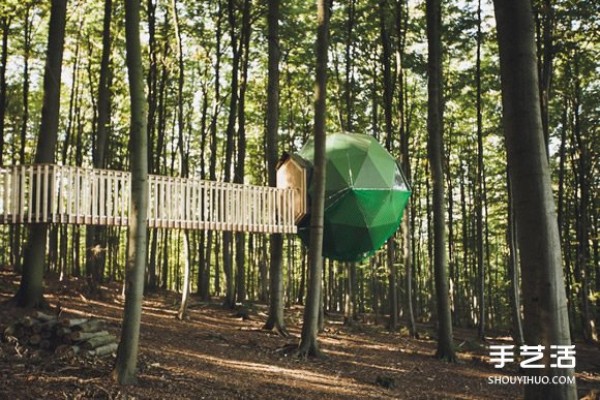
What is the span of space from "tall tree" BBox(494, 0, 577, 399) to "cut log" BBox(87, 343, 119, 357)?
20.2 feet

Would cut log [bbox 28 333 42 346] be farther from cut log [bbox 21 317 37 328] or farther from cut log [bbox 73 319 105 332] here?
cut log [bbox 73 319 105 332]

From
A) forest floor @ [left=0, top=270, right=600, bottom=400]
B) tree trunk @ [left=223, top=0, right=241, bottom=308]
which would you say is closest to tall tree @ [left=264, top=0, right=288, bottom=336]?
forest floor @ [left=0, top=270, right=600, bottom=400]

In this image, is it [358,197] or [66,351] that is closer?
[66,351]

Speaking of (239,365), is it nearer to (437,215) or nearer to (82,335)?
(82,335)

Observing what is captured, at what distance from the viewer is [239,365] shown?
966 centimetres

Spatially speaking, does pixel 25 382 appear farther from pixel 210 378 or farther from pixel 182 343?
pixel 182 343

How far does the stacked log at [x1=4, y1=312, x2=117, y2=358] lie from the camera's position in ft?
26.3

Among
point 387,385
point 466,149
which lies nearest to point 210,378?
point 387,385

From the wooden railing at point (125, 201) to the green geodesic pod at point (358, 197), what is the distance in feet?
3.95

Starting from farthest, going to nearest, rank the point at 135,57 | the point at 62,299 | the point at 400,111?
the point at 400,111, the point at 62,299, the point at 135,57

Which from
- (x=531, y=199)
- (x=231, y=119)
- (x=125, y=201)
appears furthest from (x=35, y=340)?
(x=231, y=119)

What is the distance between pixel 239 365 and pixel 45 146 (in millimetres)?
6680

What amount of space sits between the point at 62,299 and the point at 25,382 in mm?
9564

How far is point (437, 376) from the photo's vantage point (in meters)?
11.6
